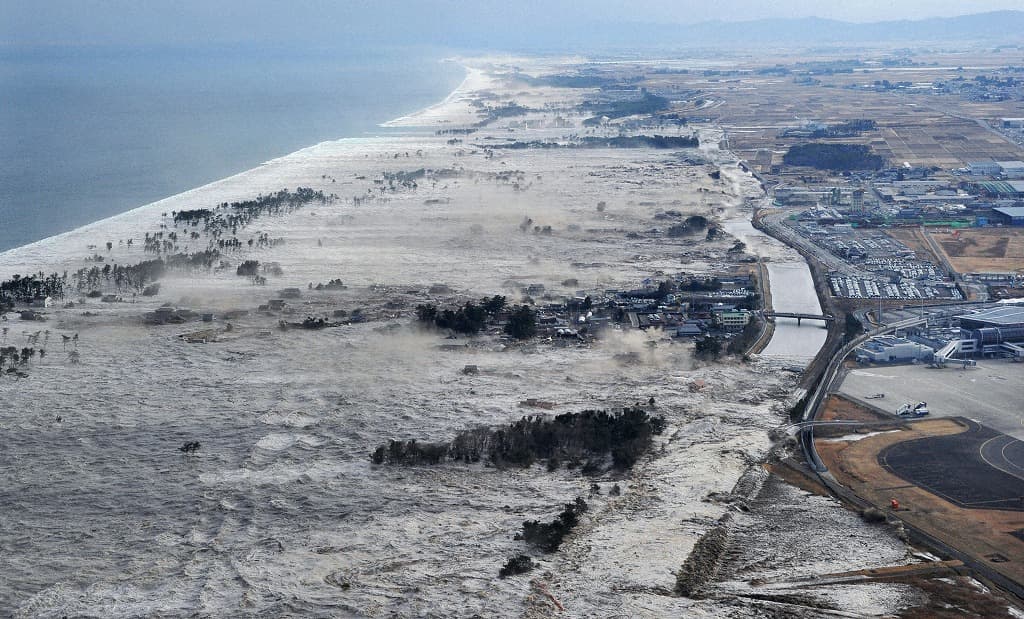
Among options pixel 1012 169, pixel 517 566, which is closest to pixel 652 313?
pixel 517 566

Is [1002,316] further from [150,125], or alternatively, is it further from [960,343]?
[150,125]

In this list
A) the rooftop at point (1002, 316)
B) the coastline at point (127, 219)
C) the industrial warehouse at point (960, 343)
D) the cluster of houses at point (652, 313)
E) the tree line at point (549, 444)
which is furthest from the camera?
the coastline at point (127, 219)

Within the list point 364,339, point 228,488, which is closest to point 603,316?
point 364,339

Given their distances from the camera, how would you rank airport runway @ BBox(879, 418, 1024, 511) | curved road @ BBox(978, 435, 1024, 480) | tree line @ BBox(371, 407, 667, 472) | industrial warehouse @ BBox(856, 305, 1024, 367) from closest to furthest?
1. airport runway @ BBox(879, 418, 1024, 511)
2. curved road @ BBox(978, 435, 1024, 480)
3. tree line @ BBox(371, 407, 667, 472)
4. industrial warehouse @ BBox(856, 305, 1024, 367)

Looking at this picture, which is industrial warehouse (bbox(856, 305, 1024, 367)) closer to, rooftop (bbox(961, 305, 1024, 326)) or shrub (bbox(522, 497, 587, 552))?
rooftop (bbox(961, 305, 1024, 326))

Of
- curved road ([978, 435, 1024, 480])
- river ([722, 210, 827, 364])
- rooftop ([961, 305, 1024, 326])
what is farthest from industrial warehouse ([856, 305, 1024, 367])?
curved road ([978, 435, 1024, 480])

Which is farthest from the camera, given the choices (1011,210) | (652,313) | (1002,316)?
(1011,210)

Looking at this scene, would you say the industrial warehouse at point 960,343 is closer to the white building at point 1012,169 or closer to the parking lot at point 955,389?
the parking lot at point 955,389

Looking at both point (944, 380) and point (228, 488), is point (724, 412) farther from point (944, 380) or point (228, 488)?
point (228, 488)

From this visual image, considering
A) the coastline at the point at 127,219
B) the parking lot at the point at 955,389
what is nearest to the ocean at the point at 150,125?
the coastline at the point at 127,219
